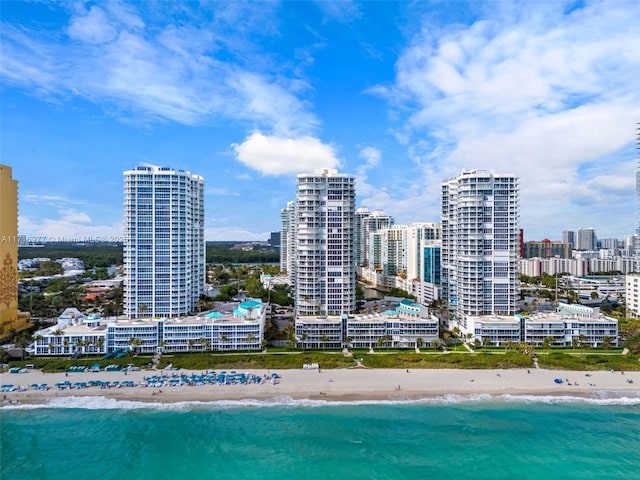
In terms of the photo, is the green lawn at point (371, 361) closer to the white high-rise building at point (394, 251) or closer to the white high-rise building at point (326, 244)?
the white high-rise building at point (326, 244)

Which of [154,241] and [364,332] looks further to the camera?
[154,241]

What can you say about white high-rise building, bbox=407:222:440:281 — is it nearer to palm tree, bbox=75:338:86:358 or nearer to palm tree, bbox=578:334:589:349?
palm tree, bbox=578:334:589:349

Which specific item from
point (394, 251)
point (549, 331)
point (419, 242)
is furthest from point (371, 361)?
point (394, 251)

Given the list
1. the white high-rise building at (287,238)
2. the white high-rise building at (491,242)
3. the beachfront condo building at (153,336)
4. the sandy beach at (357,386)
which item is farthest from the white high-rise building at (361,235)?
the sandy beach at (357,386)

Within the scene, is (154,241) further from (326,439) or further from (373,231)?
(373,231)

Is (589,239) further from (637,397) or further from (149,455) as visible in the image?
(149,455)
